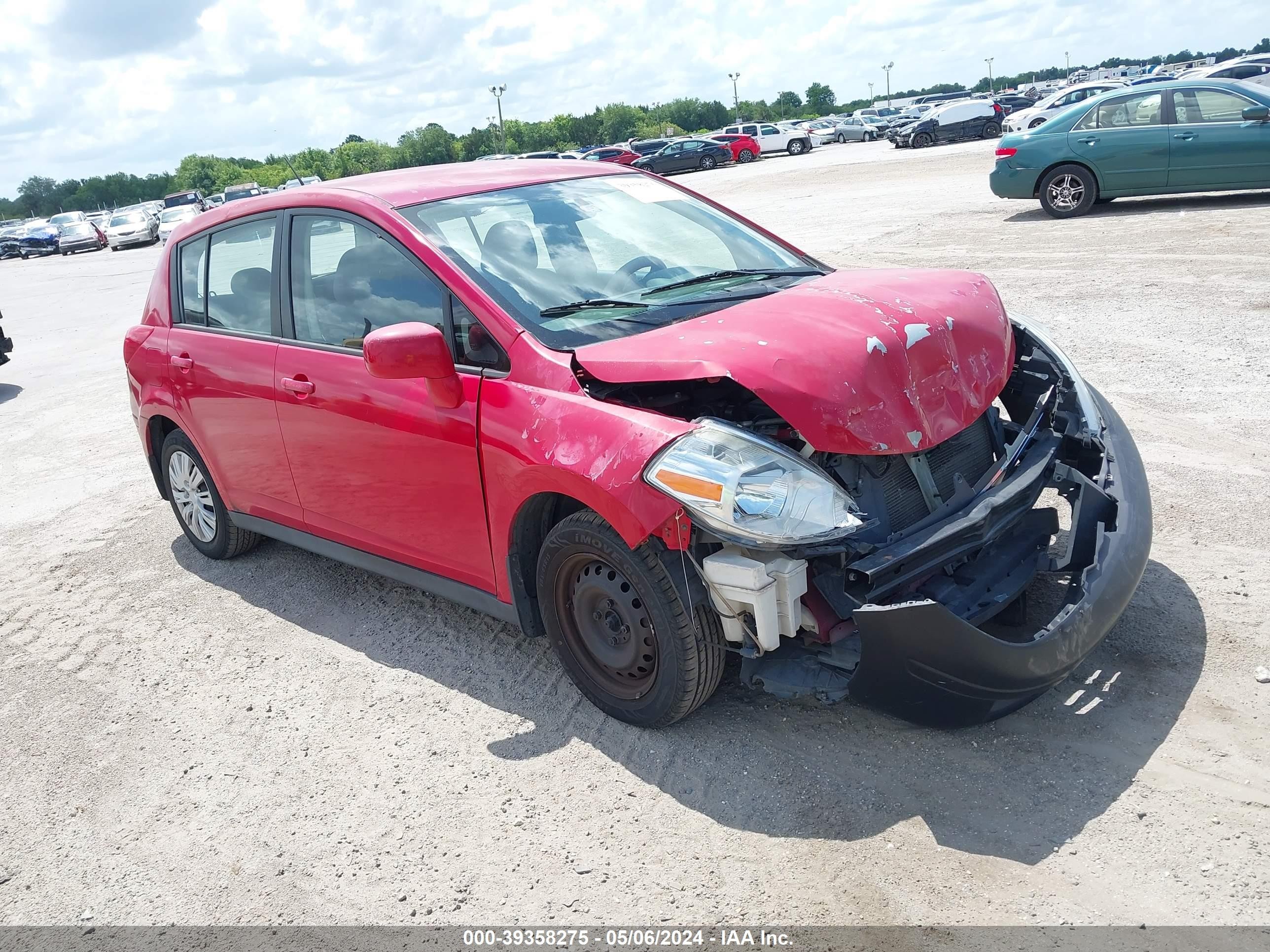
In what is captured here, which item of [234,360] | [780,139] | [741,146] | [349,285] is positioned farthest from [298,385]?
[780,139]

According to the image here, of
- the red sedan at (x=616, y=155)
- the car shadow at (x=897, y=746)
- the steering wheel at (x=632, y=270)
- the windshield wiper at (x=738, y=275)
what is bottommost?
the car shadow at (x=897, y=746)

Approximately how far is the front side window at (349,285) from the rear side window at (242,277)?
0.23 metres

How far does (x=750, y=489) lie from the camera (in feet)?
10.0

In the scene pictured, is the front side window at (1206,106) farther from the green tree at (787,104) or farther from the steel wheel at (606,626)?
the green tree at (787,104)

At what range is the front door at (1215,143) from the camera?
12695 millimetres

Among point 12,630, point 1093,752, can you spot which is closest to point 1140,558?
point 1093,752

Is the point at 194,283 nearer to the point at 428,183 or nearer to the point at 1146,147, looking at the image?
the point at 428,183

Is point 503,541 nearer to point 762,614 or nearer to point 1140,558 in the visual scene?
point 762,614

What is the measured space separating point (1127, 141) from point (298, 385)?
1228 centimetres

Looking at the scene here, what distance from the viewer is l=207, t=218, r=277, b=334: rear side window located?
15.5 feet

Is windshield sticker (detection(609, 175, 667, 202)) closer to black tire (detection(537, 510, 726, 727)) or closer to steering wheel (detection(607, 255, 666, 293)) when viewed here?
steering wheel (detection(607, 255, 666, 293))


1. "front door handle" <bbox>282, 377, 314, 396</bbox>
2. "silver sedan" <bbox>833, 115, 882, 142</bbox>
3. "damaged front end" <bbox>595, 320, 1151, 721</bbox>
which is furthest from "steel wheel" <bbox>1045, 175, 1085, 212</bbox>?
"silver sedan" <bbox>833, 115, 882, 142</bbox>

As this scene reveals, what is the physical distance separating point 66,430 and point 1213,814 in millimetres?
9462

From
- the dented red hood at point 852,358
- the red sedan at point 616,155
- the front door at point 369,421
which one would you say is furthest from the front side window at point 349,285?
the red sedan at point 616,155
